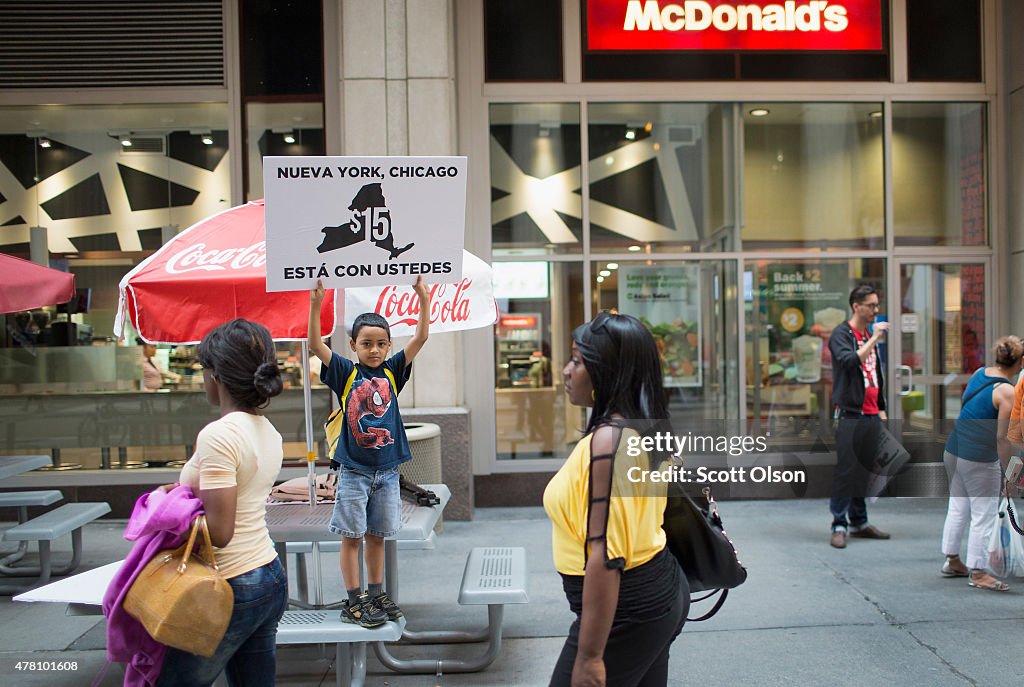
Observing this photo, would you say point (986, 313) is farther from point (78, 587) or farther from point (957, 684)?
point (78, 587)

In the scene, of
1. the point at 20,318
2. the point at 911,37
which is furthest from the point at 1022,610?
the point at 20,318

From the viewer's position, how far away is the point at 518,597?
4.90 metres

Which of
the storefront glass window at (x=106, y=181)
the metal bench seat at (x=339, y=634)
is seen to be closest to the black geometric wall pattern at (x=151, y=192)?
the storefront glass window at (x=106, y=181)

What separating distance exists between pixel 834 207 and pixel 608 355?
8203mm

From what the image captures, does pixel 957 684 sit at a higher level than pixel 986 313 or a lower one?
lower

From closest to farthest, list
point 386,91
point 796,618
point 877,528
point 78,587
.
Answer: point 78,587 < point 796,618 < point 877,528 < point 386,91

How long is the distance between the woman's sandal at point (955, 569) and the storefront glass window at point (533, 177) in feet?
15.4

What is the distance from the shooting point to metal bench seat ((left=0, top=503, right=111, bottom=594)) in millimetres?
6539

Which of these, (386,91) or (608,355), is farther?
(386,91)

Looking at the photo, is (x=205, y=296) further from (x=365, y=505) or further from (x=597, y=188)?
(x=597, y=188)

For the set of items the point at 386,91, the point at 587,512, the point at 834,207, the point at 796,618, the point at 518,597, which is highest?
the point at 386,91

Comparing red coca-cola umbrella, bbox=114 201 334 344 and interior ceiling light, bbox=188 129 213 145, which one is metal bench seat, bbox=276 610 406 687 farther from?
interior ceiling light, bbox=188 129 213 145

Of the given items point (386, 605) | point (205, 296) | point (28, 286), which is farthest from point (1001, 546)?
point (28, 286)

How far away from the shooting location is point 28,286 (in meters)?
6.79
